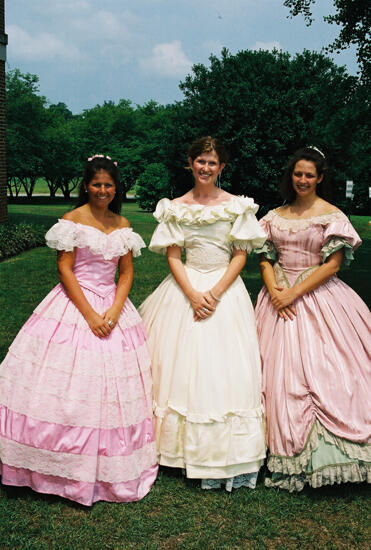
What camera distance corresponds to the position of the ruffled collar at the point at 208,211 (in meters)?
3.93

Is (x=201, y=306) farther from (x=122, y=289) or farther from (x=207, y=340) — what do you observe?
(x=122, y=289)

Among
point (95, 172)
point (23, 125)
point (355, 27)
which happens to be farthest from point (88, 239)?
point (23, 125)

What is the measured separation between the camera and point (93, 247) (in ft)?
12.1

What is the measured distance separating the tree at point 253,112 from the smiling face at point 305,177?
18.0 metres

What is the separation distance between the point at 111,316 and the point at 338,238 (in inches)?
70.9

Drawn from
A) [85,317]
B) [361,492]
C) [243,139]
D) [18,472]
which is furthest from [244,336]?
[243,139]

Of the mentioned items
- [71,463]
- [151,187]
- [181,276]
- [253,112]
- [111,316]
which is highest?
[253,112]

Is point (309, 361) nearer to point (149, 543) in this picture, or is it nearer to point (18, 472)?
point (149, 543)

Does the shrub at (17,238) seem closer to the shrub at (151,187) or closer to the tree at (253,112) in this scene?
the tree at (253,112)

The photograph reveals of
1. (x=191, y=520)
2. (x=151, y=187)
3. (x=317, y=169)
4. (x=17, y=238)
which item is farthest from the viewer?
(x=151, y=187)

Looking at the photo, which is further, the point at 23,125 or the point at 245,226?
the point at 23,125

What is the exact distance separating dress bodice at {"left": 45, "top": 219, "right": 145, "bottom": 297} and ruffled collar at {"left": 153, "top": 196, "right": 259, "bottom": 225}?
1.20 feet

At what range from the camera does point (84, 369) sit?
11.5 ft
